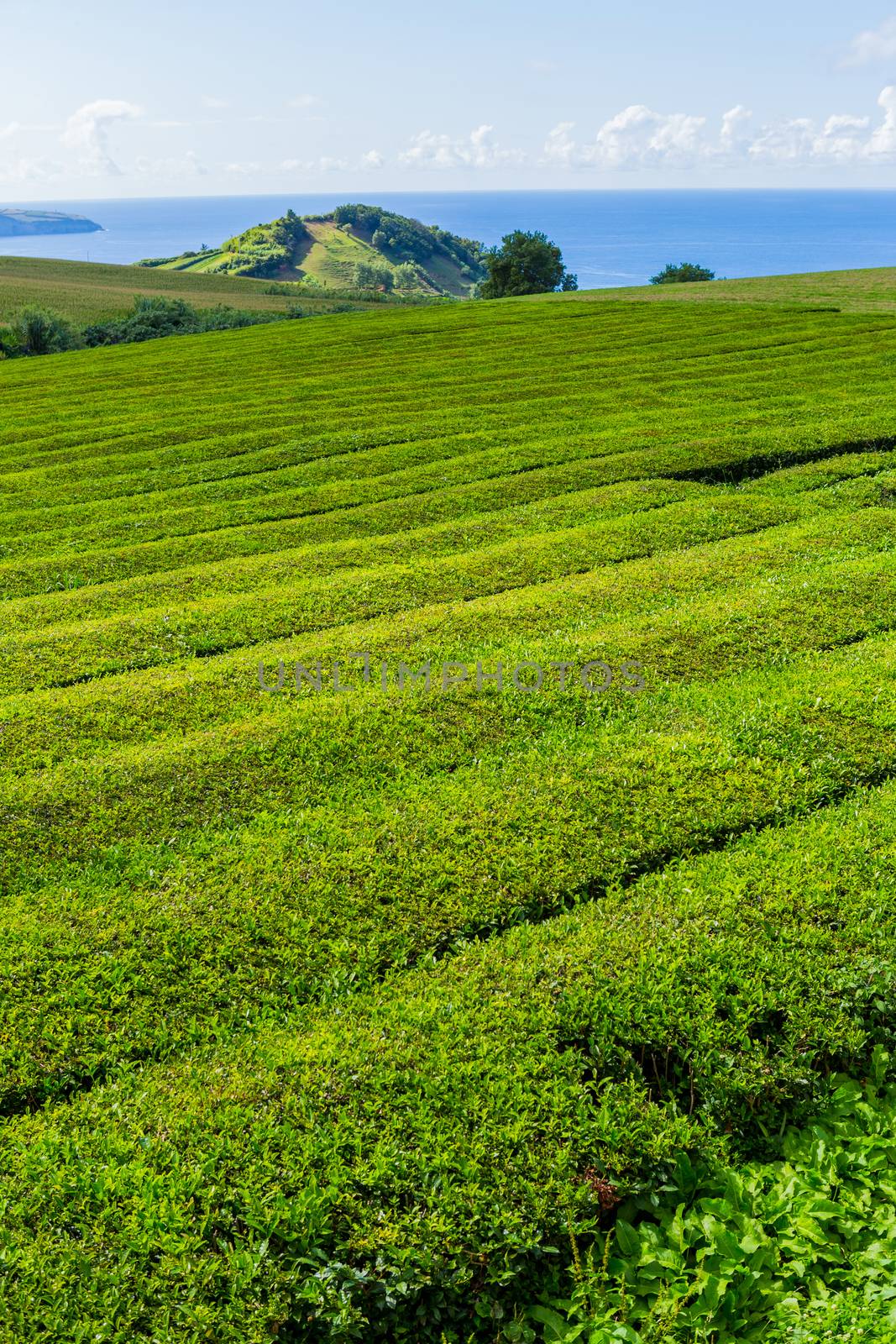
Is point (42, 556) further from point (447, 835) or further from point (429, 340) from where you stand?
point (429, 340)

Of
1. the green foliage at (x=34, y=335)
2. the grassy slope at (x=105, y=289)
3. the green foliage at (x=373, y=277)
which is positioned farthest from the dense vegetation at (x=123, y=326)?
the green foliage at (x=373, y=277)

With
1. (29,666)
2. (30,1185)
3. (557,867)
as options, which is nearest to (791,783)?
(557,867)

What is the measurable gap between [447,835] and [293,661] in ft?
14.0

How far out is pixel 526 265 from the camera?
93125mm

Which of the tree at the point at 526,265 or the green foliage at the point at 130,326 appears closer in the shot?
the green foliage at the point at 130,326

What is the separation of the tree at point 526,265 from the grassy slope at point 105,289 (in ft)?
72.4

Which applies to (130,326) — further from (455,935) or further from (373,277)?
(373,277)

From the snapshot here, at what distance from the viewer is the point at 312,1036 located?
5.91m

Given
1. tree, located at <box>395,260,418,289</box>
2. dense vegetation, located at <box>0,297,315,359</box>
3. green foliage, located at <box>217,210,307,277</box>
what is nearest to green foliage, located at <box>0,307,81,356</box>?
dense vegetation, located at <box>0,297,315,359</box>

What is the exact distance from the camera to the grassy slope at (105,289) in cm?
7175

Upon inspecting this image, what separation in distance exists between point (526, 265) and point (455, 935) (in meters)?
97.4

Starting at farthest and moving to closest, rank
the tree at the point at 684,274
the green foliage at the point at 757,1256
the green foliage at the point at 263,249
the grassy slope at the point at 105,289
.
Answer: the green foliage at the point at 263,249 < the tree at the point at 684,274 < the grassy slope at the point at 105,289 < the green foliage at the point at 757,1256

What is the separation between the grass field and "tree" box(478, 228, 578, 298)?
8541 cm

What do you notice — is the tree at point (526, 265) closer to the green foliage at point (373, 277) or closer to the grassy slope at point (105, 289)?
the grassy slope at point (105, 289)
